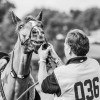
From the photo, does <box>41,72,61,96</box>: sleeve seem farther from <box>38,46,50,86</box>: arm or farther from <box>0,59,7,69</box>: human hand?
<box>0,59,7,69</box>: human hand

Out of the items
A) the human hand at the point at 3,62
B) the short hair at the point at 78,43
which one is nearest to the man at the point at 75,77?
the short hair at the point at 78,43

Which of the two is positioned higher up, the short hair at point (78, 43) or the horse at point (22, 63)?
the short hair at point (78, 43)

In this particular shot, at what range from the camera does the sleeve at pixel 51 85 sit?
4.12m

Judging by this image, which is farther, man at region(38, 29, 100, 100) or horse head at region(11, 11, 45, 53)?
horse head at region(11, 11, 45, 53)

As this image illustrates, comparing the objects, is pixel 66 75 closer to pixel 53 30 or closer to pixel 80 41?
pixel 80 41

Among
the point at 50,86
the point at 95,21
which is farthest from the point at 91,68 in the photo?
the point at 95,21

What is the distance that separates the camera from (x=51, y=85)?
4.14 meters

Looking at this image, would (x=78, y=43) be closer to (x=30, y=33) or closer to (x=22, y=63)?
(x=22, y=63)

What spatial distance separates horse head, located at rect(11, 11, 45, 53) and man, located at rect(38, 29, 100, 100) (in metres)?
1.36

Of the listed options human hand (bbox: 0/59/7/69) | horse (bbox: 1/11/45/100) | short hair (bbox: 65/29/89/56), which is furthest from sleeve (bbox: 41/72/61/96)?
human hand (bbox: 0/59/7/69)

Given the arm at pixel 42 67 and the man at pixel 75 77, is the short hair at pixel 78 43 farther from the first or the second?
the arm at pixel 42 67

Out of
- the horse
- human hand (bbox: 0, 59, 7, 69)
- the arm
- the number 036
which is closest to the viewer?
the number 036

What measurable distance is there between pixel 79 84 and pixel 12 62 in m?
1.83

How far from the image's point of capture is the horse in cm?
555
